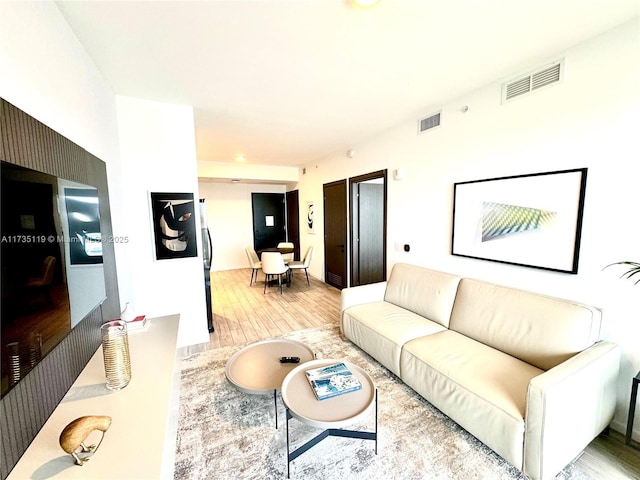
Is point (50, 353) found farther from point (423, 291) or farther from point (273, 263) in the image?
point (273, 263)

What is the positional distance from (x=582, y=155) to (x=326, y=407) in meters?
2.38

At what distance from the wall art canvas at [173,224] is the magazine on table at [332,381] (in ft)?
6.41

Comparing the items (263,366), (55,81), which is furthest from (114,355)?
(55,81)

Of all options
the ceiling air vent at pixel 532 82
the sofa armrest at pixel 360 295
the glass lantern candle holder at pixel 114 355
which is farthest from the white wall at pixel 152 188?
the ceiling air vent at pixel 532 82

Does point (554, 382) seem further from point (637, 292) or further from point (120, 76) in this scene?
point (120, 76)

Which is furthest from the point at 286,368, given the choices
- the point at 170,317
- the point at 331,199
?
the point at 331,199

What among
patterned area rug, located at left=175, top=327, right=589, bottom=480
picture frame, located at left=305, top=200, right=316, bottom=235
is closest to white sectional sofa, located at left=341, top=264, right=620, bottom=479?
patterned area rug, located at left=175, top=327, right=589, bottom=480

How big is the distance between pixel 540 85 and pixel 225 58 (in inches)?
93.6

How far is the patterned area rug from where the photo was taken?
1516 millimetres

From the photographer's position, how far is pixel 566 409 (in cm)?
140

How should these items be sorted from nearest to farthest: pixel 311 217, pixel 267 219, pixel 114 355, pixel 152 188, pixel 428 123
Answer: pixel 114 355
pixel 152 188
pixel 428 123
pixel 311 217
pixel 267 219

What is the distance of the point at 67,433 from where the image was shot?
93cm

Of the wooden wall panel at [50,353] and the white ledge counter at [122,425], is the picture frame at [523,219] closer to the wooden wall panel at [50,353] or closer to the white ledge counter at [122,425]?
the white ledge counter at [122,425]

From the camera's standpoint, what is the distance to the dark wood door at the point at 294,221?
22.2 ft
